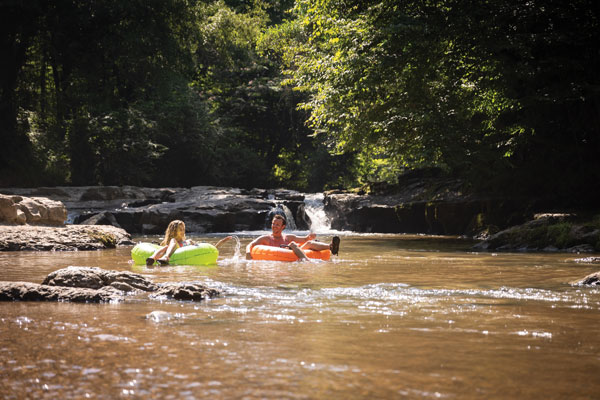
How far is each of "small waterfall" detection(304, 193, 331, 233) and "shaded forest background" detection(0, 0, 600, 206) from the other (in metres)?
3.36

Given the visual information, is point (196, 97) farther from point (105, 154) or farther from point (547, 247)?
point (547, 247)

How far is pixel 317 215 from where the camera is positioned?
2911 cm

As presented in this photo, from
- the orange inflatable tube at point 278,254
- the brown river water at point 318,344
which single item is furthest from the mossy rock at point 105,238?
the brown river water at point 318,344

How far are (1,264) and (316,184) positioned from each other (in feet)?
109

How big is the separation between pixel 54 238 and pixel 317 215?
621 inches

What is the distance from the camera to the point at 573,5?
663 inches

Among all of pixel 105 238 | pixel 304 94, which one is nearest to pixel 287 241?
pixel 105 238

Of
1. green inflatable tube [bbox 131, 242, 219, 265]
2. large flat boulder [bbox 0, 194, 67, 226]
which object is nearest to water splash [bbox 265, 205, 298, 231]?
large flat boulder [bbox 0, 194, 67, 226]

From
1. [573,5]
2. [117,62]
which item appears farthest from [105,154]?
[573,5]

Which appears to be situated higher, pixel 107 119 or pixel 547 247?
pixel 107 119

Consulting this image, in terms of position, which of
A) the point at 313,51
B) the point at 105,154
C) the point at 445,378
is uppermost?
the point at 313,51

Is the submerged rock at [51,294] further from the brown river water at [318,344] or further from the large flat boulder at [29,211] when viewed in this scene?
the large flat boulder at [29,211]

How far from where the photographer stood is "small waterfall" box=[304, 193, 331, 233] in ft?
93.0

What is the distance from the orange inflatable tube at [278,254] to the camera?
12367mm
